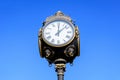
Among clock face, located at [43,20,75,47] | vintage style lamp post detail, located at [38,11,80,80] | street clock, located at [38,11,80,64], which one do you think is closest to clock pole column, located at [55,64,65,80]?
vintage style lamp post detail, located at [38,11,80,80]

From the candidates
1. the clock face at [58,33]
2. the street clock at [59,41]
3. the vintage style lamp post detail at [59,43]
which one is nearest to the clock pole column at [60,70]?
the vintage style lamp post detail at [59,43]

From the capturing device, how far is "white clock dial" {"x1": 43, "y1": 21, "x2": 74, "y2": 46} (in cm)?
1622

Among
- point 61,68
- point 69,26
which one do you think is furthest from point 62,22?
point 61,68

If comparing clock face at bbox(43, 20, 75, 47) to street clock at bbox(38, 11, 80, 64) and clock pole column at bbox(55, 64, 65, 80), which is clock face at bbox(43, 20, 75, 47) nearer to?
street clock at bbox(38, 11, 80, 64)

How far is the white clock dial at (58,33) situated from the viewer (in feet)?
53.2

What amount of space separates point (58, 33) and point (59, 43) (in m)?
0.32

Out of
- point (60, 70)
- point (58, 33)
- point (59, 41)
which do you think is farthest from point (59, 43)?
point (60, 70)

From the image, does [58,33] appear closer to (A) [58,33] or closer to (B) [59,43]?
(A) [58,33]

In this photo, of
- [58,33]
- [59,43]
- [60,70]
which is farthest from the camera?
[58,33]

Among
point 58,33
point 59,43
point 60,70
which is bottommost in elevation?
point 60,70

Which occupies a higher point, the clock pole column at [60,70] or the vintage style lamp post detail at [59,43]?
the vintage style lamp post detail at [59,43]

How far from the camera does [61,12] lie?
54.7 ft

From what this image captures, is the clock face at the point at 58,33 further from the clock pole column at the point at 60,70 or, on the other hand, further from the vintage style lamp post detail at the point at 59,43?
the clock pole column at the point at 60,70

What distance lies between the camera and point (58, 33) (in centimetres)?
1639
